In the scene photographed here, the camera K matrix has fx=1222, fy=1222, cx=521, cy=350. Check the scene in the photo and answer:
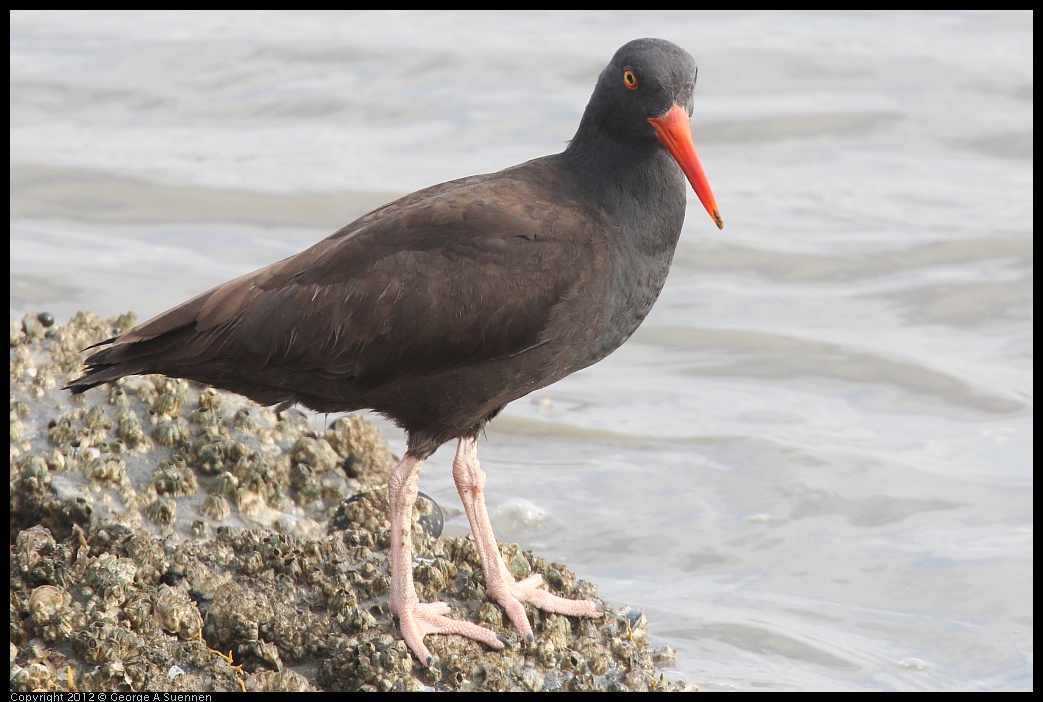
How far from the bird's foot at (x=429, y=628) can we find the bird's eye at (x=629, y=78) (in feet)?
7.38

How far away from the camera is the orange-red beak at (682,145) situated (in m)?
4.93

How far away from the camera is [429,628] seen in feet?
15.3

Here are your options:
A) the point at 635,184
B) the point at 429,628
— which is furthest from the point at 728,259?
the point at 429,628

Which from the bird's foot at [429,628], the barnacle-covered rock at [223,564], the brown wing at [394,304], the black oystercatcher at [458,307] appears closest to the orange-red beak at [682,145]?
the black oystercatcher at [458,307]

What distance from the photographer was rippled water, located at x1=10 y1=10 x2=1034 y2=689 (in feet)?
21.5

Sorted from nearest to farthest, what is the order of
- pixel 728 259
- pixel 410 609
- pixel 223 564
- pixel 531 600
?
pixel 410 609 → pixel 223 564 → pixel 531 600 → pixel 728 259

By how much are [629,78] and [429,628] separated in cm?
235

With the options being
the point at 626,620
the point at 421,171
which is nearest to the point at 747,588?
the point at 626,620

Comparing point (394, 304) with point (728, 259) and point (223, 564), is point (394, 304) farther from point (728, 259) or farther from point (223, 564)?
point (728, 259)

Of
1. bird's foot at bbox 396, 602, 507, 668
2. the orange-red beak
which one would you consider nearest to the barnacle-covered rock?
bird's foot at bbox 396, 602, 507, 668

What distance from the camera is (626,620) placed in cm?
496

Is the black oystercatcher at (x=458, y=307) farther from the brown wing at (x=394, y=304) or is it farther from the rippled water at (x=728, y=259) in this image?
the rippled water at (x=728, y=259)

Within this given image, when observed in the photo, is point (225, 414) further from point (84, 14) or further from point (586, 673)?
point (84, 14)

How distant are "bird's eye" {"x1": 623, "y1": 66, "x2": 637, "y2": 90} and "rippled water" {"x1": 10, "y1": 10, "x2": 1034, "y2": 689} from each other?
2.64m
